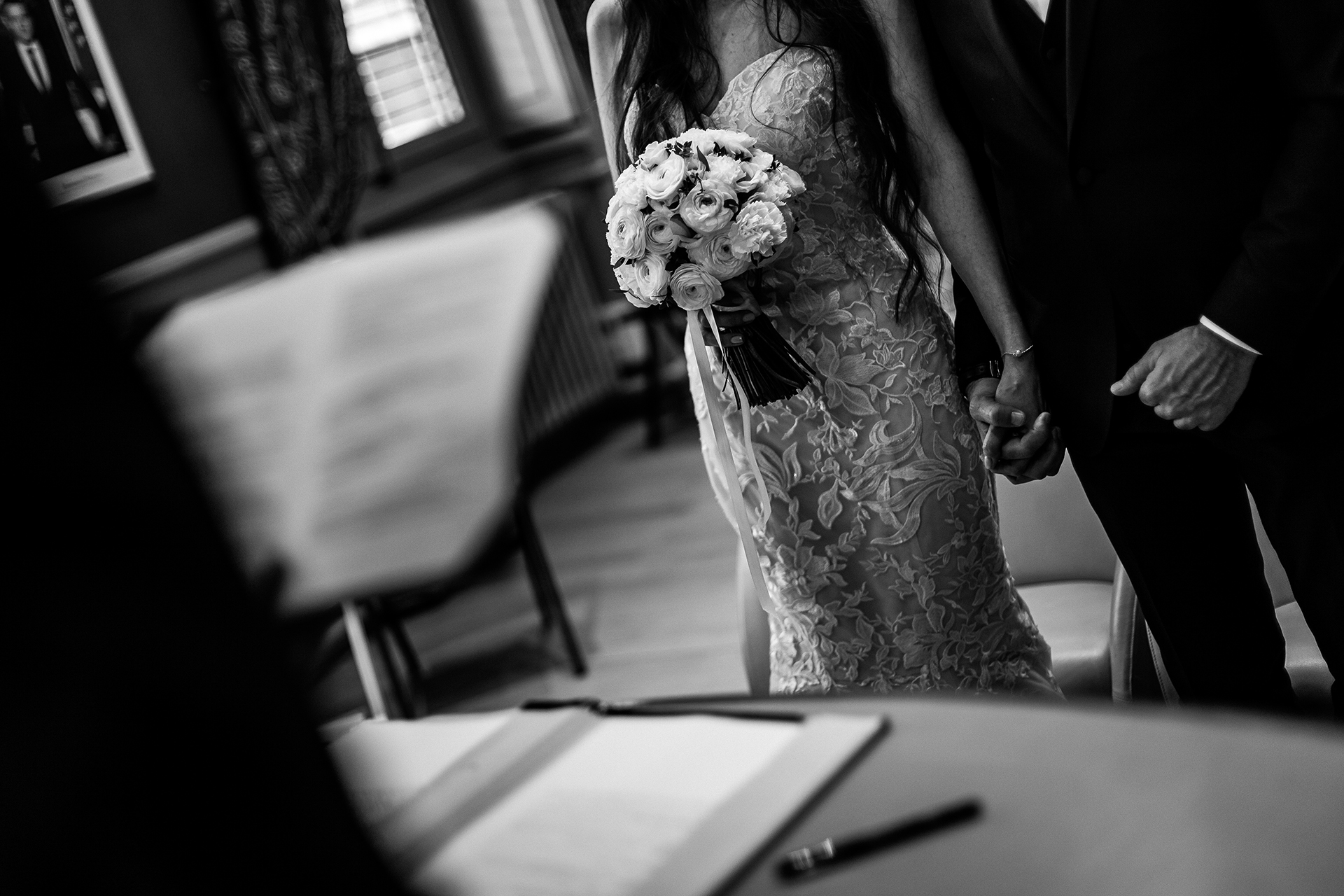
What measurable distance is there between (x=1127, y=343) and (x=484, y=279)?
1417mm

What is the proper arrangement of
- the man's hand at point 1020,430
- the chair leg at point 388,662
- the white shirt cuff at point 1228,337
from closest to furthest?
the white shirt cuff at point 1228,337 < the man's hand at point 1020,430 < the chair leg at point 388,662

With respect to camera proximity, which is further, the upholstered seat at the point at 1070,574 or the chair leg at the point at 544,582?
the chair leg at the point at 544,582

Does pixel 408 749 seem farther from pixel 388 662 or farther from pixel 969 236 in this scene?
pixel 388 662

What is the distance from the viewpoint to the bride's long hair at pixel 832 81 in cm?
172

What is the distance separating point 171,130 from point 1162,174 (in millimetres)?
3887

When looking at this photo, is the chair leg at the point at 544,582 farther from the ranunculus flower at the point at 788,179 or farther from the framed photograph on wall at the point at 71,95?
the ranunculus flower at the point at 788,179

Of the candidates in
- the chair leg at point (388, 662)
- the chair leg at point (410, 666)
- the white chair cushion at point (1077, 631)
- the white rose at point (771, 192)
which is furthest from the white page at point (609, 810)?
the chair leg at point (410, 666)

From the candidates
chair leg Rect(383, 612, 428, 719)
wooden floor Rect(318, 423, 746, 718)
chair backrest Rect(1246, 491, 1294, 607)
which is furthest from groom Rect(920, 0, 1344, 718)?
chair leg Rect(383, 612, 428, 719)

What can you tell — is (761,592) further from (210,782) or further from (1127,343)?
(210,782)

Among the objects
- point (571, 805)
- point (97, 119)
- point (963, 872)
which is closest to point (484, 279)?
point (963, 872)

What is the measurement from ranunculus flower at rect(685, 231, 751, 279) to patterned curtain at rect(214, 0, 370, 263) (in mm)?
3479

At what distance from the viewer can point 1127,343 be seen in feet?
5.24

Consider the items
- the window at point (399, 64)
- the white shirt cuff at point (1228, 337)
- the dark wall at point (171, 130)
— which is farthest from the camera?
the window at point (399, 64)

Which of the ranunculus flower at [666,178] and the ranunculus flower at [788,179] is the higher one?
the ranunculus flower at [666,178]
